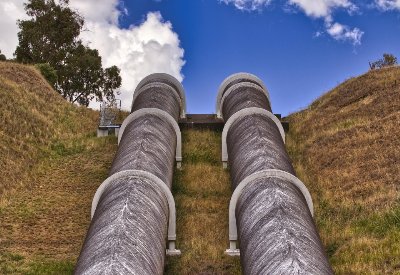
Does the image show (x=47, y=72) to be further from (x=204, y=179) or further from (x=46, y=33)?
(x=204, y=179)

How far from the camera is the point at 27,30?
68.2 metres

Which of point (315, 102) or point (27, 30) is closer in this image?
point (315, 102)

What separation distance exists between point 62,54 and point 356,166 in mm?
43199

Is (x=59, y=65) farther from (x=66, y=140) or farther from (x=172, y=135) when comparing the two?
(x=172, y=135)

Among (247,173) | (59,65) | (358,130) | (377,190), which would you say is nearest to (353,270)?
(247,173)

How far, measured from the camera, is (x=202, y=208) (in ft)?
98.0

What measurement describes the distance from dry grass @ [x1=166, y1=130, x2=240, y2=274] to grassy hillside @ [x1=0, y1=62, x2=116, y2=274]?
3.99 metres

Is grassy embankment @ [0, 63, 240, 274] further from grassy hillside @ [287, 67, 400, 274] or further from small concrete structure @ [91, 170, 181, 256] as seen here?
grassy hillside @ [287, 67, 400, 274]

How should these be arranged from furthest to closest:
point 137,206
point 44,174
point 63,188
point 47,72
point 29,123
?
point 47,72 < point 29,123 < point 44,174 < point 63,188 < point 137,206

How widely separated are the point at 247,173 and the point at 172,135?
6.81 metres

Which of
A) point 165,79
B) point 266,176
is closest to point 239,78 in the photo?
point 165,79

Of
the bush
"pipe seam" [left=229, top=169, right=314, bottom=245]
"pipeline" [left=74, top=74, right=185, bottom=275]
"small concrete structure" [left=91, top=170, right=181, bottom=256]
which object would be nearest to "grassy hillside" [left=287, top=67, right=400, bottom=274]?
"pipe seam" [left=229, top=169, right=314, bottom=245]

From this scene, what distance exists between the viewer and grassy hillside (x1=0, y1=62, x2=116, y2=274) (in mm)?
26266

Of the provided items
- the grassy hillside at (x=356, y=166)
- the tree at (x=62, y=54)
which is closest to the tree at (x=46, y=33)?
the tree at (x=62, y=54)
